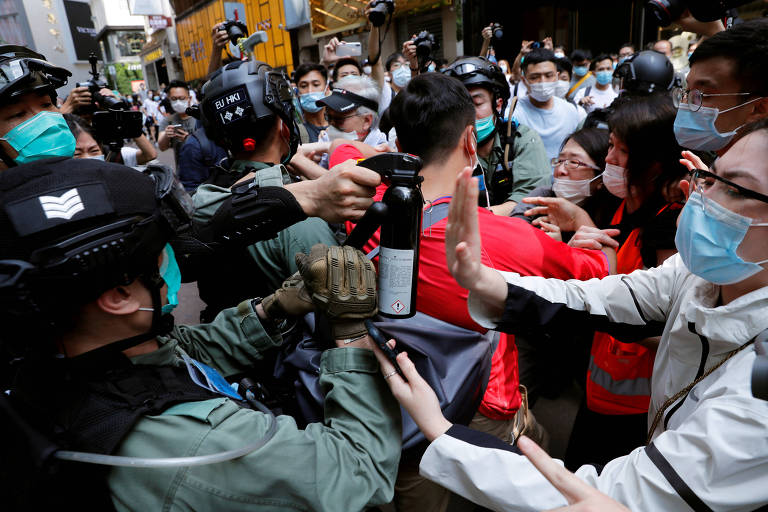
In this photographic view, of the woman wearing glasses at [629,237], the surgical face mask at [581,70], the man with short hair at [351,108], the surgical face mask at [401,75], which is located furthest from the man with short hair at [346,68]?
the surgical face mask at [581,70]

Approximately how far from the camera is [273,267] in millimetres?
2092

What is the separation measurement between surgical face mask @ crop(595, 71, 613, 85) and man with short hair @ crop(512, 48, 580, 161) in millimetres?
2906

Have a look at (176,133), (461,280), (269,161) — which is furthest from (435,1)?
(461,280)

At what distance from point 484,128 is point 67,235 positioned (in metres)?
2.87

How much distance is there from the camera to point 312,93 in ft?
16.6

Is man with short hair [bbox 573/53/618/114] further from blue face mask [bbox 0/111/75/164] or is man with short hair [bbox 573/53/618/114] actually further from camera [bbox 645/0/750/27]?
blue face mask [bbox 0/111/75/164]

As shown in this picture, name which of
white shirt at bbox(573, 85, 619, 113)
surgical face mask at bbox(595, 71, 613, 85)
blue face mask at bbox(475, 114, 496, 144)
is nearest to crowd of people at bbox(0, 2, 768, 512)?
blue face mask at bbox(475, 114, 496, 144)

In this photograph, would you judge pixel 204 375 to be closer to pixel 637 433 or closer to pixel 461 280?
pixel 461 280

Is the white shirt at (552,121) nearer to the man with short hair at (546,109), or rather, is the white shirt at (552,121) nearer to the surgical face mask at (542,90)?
the man with short hair at (546,109)

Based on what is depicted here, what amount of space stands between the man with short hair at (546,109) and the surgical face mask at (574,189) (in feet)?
6.15

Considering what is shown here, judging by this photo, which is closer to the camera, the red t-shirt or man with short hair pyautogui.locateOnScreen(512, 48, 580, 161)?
the red t-shirt

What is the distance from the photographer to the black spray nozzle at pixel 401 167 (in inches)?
53.0

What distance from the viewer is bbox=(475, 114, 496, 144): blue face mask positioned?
330 cm

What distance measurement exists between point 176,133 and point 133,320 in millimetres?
5661
